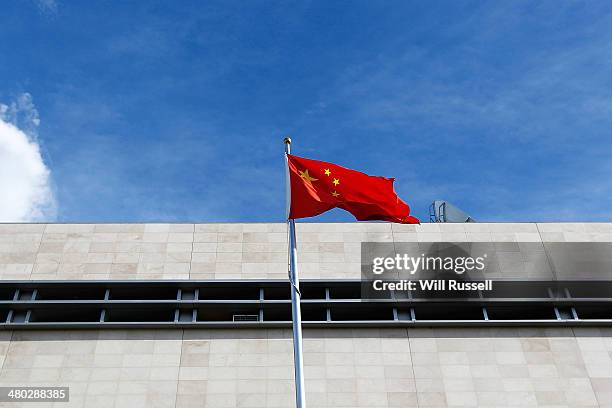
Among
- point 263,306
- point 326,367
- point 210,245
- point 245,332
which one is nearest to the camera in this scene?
point 326,367

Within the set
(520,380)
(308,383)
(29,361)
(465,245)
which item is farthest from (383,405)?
(29,361)

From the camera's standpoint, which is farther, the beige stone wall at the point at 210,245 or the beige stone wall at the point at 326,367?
the beige stone wall at the point at 210,245

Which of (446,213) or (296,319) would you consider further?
(446,213)

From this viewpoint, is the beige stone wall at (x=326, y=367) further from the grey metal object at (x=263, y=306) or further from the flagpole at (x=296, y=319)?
the flagpole at (x=296, y=319)

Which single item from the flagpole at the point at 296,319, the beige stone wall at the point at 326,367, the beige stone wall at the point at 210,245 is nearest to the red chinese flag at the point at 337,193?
the flagpole at the point at 296,319

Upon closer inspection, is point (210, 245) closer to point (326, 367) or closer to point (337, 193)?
point (326, 367)

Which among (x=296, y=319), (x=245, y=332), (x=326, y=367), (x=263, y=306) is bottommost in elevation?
(x=296, y=319)

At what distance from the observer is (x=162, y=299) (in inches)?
1025

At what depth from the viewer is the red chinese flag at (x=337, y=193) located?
56.3 ft

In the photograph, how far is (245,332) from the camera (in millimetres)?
24688

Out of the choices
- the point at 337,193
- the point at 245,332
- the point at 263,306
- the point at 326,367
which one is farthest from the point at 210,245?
the point at 337,193

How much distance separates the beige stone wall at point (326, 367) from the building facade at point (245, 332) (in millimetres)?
47

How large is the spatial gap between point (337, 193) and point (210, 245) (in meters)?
11.4

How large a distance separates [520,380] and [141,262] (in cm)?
1610
